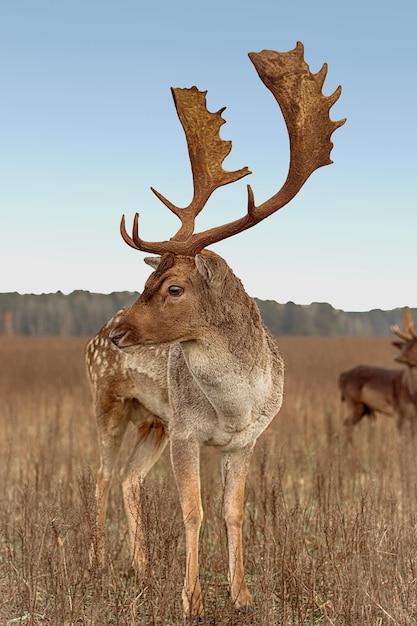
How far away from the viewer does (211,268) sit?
3.97 meters

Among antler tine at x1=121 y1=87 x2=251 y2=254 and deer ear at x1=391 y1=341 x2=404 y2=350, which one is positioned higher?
antler tine at x1=121 y1=87 x2=251 y2=254

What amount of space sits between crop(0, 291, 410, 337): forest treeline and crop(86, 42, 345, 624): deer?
43678 mm

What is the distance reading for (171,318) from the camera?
154 inches

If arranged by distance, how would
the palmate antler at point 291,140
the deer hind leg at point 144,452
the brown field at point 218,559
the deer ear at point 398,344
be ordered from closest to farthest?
the brown field at point 218,559, the palmate antler at point 291,140, the deer hind leg at point 144,452, the deer ear at point 398,344

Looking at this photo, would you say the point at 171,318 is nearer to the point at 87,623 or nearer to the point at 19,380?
the point at 87,623

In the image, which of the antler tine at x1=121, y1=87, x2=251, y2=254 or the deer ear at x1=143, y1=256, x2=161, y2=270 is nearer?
the deer ear at x1=143, y1=256, x2=161, y2=270

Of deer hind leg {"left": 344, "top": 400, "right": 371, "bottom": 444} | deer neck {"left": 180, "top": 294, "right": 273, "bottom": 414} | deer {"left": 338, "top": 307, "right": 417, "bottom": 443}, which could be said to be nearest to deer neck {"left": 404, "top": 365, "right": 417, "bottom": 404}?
deer {"left": 338, "top": 307, "right": 417, "bottom": 443}

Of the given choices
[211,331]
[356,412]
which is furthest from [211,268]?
[356,412]

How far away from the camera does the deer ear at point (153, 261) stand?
13.8ft

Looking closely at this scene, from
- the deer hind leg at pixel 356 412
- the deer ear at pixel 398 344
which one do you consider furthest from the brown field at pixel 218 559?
the deer hind leg at pixel 356 412

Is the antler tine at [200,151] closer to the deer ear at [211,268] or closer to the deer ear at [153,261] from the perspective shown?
the deer ear at [153,261]

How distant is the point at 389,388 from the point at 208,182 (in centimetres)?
691

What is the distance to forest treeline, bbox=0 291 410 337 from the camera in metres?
50.1

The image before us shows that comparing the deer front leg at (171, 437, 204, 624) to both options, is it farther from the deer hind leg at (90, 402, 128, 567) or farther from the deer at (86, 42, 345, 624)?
the deer hind leg at (90, 402, 128, 567)
